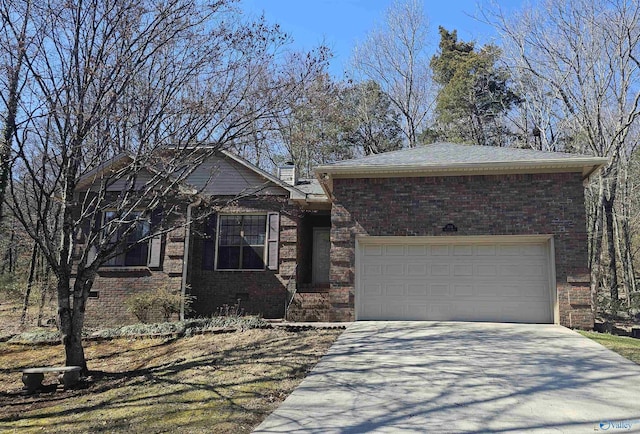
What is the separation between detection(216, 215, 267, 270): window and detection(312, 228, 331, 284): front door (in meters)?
1.95

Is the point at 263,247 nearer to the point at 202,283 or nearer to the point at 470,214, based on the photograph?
the point at 202,283

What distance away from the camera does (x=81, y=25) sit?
8070 mm

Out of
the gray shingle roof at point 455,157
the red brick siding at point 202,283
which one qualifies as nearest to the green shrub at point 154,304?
the red brick siding at point 202,283

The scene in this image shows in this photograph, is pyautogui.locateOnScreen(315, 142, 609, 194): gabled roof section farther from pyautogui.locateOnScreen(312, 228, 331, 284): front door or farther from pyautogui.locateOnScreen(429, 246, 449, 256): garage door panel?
pyautogui.locateOnScreen(312, 228, 331, 284): front door

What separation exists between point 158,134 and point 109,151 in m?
1.03

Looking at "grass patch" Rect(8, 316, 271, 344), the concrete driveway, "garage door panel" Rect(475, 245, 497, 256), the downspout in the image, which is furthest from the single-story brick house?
the concrete driveway

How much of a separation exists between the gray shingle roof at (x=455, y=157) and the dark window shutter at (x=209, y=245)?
431 centimetres

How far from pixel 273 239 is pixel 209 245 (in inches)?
74.0

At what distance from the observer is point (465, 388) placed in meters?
6.00

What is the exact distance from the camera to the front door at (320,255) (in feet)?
48.1

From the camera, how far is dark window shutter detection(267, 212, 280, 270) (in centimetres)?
1323

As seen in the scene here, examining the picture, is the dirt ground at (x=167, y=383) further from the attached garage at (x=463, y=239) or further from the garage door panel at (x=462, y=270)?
the garage door panel at (x=462, y=270)

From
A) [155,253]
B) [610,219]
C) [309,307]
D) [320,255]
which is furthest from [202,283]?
[610,219]

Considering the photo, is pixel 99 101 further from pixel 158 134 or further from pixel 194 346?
pixel 194 346
